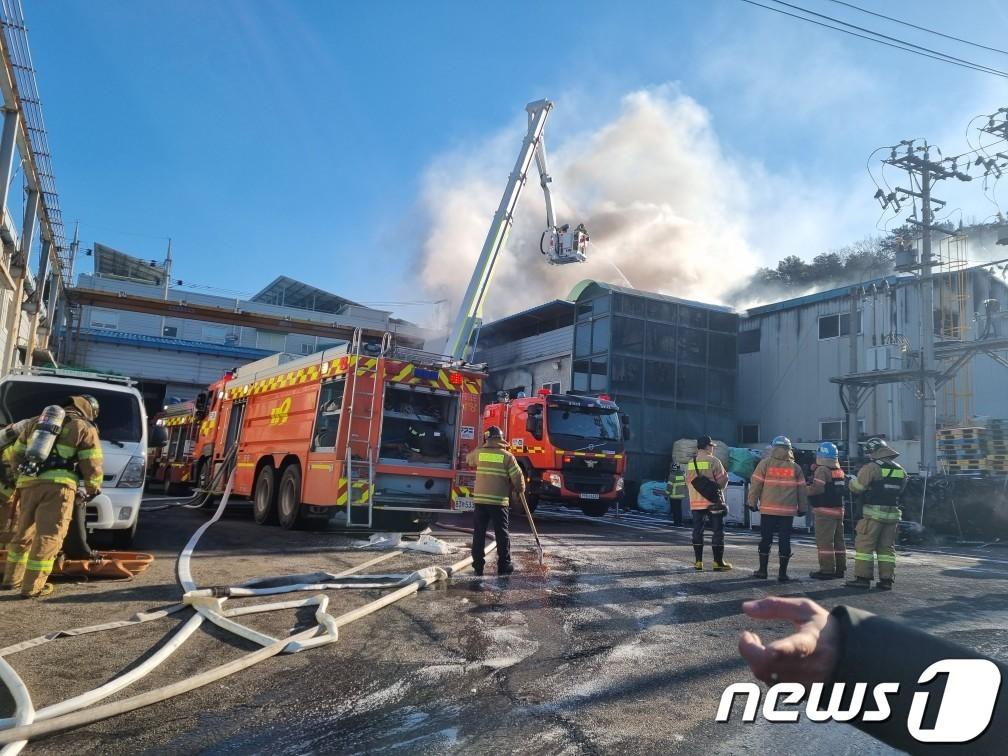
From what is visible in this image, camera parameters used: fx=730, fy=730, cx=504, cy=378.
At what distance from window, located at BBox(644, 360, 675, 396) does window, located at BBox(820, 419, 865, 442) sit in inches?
188

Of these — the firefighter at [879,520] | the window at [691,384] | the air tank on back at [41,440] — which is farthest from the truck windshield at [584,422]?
the air tank on back at [41,440]

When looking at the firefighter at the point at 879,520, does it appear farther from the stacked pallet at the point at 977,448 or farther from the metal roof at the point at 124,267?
the metal roof at the point at 124,267

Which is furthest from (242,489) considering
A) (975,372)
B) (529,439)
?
(975,372)

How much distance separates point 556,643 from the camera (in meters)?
4.74

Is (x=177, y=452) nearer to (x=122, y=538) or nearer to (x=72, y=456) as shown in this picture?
(x=122, y=538)

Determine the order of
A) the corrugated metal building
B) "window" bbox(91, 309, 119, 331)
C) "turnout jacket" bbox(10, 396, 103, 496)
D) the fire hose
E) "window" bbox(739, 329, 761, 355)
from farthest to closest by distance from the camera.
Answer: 1. "window" bbox(91, 309, 119, 331)
2. "window" bbox(739, 329, 761, 355)
3. the corrugated metal building
4. "turnout jacket" bbox(10, 396, 103, 496)
5. the fire hose

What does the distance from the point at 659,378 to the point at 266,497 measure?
15977 millimetres

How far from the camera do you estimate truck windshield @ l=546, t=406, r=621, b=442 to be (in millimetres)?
14828

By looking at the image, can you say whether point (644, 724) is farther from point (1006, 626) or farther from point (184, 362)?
point (184, 362)

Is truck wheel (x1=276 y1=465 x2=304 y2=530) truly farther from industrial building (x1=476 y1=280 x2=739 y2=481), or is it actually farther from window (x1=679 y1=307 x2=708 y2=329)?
window (x1=679 y1=307 x2=708 y2=329)

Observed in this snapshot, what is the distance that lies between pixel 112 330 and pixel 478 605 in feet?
112

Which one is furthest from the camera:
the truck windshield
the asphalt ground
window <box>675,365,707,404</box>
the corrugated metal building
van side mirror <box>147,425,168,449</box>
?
window <box>675,365,707,404</box>

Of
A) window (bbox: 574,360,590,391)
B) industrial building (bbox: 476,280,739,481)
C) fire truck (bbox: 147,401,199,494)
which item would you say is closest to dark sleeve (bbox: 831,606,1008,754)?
fire truck (bbox: 147,401,199,494)

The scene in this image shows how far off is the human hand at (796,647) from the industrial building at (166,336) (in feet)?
92.7
